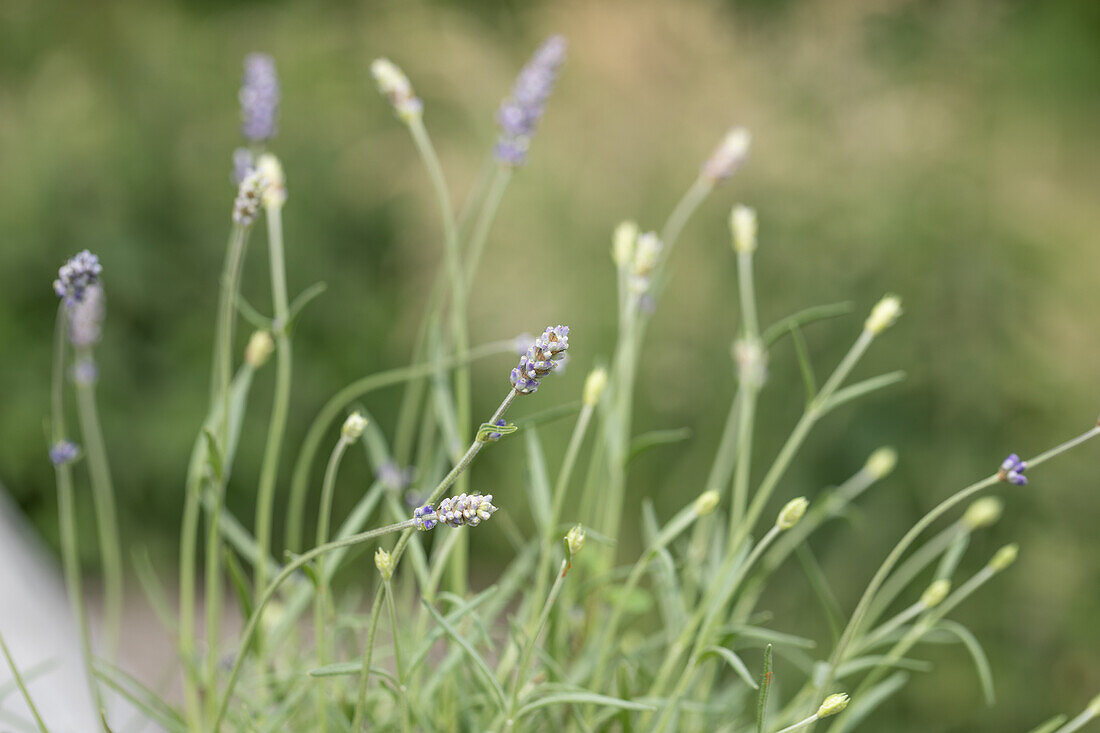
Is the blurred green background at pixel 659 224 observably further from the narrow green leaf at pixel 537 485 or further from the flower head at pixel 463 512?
the flower head at pixel 463 512

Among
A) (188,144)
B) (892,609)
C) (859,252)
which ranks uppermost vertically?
(188,144)

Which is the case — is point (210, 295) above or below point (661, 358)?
above

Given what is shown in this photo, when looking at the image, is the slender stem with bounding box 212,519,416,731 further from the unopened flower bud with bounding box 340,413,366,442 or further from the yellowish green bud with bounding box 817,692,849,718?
the yellowish green bud with bounding box 817,692,849,718

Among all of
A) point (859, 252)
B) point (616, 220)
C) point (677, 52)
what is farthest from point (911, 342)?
point (677, 52)

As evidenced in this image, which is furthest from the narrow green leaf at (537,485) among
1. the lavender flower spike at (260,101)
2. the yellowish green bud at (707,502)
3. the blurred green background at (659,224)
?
the blurred green background at (659,224)

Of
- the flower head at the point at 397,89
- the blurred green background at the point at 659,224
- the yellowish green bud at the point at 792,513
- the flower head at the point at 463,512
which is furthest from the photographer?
the blurred green background at the point at 659,224

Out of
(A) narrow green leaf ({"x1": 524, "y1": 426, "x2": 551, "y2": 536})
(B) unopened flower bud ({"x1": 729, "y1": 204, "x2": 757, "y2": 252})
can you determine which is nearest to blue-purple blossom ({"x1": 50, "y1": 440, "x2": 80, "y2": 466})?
(A) narrow green leaf ({"x1": 524, "y1": 426, "x2": 551, "y2": 536})

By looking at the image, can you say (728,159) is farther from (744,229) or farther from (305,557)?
(305,557)

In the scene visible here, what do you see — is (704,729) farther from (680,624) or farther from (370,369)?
(370,369)
